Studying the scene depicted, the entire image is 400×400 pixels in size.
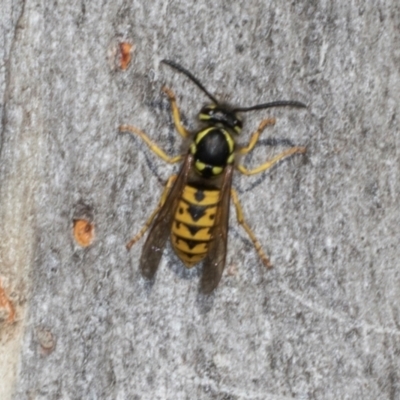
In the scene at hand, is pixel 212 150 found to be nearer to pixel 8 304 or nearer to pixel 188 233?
pixel 188 233

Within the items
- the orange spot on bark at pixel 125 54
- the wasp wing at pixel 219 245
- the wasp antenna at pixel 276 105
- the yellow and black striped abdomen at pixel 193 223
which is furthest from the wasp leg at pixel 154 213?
the orange spot on bark at pixel 125 54

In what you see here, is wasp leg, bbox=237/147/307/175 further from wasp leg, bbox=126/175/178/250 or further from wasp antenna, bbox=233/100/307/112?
wasp leg, bbox=126/175/178/250

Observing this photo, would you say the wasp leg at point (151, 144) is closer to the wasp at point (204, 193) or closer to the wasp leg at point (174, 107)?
the wasp at point (204, 193)

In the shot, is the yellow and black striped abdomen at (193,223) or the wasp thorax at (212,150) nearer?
the yellow and black striped abdomen at (193,223)

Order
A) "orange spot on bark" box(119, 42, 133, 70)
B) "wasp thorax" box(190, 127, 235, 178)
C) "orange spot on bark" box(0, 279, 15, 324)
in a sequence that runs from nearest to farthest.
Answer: "orange spot on bark" box(0, 279, 15, 324)
"orange spot on bark" box(119, 42, 133, 70)
"wasp thorax" box(190, 127, 235, 178)

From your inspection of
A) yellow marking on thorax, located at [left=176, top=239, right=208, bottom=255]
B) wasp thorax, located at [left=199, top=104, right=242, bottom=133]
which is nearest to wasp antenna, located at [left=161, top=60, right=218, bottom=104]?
wasp thorax, located at [left=199, top=104, right=242, bottom=133]

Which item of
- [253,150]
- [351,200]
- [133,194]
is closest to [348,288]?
[351,200]
